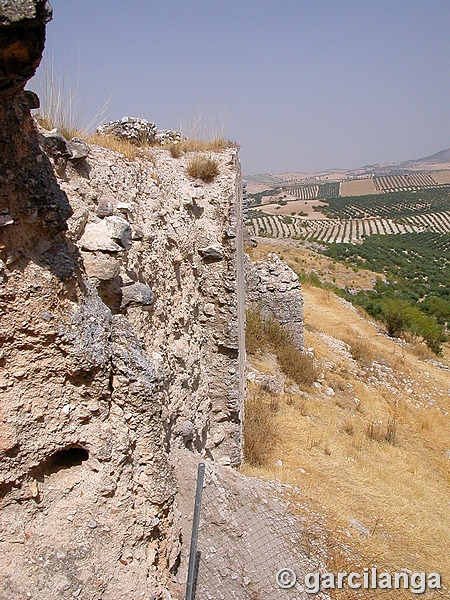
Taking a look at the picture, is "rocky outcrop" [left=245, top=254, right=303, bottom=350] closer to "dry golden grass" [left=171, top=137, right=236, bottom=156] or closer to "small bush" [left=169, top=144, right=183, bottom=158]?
"dry golden grass" [left=171, top=137, right=236, bottom=156]

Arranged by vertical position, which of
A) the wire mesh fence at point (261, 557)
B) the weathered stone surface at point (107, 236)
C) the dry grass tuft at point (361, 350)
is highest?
the weathered stone surface at point (107, 236)

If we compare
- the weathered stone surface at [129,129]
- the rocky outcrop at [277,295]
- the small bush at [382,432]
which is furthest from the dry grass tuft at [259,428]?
the weathered stone surface at [129,129]

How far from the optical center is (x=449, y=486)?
7.09 meters

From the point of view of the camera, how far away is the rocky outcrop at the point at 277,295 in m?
10.5

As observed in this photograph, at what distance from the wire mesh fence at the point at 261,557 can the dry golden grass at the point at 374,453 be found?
0.23m

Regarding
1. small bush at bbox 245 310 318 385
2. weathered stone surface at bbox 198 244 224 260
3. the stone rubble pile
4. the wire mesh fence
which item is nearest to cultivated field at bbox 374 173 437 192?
small bush at bbox 245 310 318 385

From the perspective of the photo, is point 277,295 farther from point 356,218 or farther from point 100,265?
point 356,218

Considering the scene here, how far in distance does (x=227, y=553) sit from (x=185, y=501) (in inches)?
24.0

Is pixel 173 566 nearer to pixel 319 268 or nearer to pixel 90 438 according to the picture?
pixel 90 438

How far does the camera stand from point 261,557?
3.69 meters

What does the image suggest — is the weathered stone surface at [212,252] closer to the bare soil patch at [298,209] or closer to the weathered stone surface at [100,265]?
the weathered stone surface at [100,265]

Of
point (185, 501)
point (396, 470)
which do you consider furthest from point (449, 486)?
point (185, 501)

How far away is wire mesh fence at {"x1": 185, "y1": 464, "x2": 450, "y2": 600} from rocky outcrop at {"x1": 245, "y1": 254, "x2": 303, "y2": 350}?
20.8ft

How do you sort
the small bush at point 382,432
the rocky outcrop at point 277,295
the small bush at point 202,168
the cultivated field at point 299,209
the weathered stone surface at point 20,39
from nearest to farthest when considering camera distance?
the weathered stone surface at point 20,39
the small bush at point 202,168
the small bush at point 382,432
the rocky outcrop at point 277,295
the cultivated field at point 299,209
